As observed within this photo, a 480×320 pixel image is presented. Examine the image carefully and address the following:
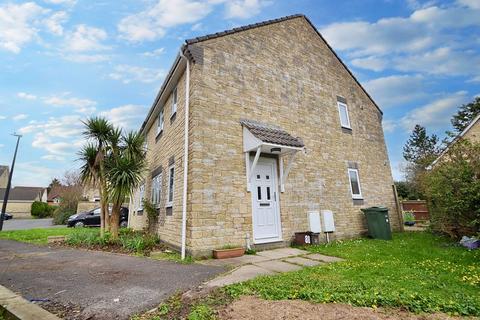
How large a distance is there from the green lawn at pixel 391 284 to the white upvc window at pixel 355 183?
192 inches

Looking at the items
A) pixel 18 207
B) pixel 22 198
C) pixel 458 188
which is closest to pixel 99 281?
pixel 458 188

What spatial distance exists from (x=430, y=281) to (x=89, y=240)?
404 inches

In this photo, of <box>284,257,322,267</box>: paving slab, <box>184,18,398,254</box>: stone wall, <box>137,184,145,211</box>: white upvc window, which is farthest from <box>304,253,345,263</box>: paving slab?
<box>137,184,145,211</box>: white upvc window

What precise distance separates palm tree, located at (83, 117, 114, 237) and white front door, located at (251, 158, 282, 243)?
5877 mm

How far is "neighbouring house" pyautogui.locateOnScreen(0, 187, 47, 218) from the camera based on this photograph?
166 ft

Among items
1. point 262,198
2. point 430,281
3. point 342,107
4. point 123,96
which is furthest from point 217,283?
point 123,96

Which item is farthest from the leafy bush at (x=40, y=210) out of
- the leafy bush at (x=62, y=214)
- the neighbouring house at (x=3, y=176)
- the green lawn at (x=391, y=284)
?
the green lawn at (x=391, y=284)

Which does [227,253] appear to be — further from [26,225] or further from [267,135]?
[26,225]

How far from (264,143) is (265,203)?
217cm

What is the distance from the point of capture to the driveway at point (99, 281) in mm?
3287

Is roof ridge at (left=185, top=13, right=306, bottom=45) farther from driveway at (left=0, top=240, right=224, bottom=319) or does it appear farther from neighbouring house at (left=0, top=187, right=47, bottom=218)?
neighbouring house at (left=0, top=187, right=47, bottom=218)

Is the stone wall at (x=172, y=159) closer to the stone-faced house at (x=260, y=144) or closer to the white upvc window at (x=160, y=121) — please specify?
the stone-faced house at (x=260, y=144)

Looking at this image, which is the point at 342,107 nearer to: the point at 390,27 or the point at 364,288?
the point at 390,27

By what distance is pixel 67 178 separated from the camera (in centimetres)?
4678
